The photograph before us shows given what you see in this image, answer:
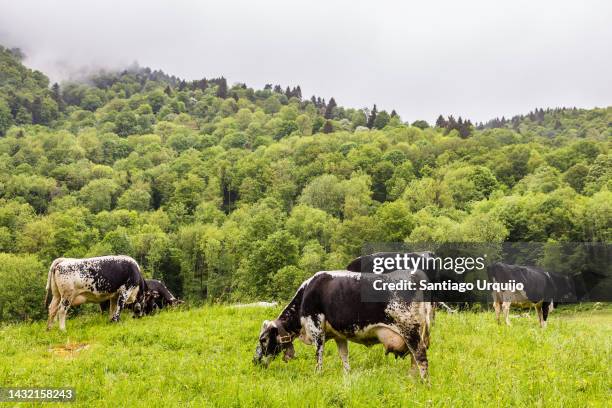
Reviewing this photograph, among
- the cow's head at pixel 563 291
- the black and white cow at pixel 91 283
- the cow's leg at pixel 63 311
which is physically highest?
the black and white cow at pixel 91 283

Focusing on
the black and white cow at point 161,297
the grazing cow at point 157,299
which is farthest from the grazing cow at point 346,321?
the black and white cow at point 161,297

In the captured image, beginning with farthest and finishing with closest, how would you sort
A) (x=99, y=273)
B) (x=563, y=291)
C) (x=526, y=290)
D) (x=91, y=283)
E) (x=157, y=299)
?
(x=157, y=299)
(x=563, y=291)
(x=526, y=290)
(x=99, y=273)
(x=91, y=283)

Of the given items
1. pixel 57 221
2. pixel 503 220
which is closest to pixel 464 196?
pixel 503 220

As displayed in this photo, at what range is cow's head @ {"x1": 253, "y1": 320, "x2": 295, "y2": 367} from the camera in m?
10.7

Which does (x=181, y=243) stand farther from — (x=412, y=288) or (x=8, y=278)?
(x=412, y=288)

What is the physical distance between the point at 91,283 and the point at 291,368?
865cm

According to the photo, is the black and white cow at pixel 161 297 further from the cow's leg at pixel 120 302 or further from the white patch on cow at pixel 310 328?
the white patch on cow at pixel 310 328

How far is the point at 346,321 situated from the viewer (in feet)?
31.1

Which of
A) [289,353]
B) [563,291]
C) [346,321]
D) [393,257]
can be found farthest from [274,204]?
[346,321]

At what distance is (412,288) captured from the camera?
29.1 feet

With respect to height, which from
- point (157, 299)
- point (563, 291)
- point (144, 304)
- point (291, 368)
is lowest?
point (291, 368)

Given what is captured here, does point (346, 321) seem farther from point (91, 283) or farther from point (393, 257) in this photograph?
point (91, 283)

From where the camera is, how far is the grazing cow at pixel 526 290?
17062mm

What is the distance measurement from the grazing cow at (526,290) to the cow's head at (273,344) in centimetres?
925
